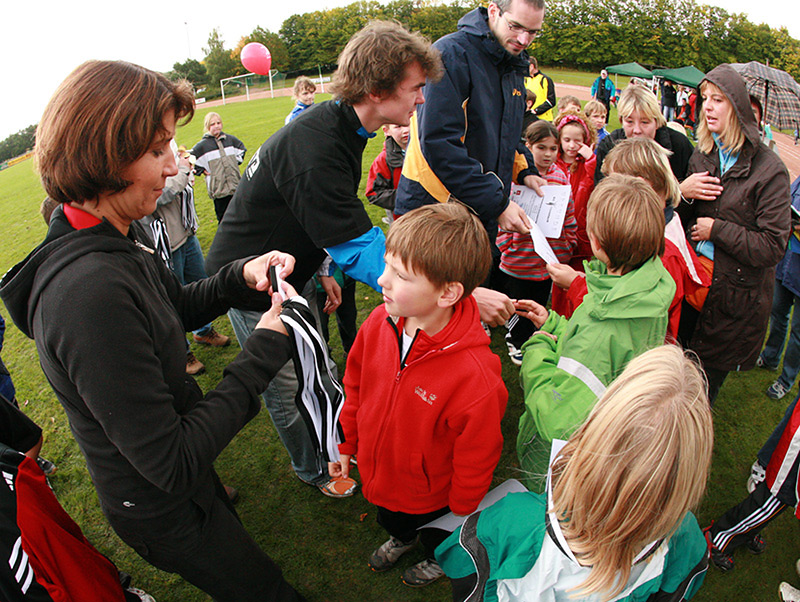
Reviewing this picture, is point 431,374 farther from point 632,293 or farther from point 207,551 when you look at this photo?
point 207,551

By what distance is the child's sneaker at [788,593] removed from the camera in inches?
91.4

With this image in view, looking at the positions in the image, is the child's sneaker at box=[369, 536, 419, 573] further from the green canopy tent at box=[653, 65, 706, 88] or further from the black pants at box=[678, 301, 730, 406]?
the green canopy tent at box=[653, 65, 706, 88]

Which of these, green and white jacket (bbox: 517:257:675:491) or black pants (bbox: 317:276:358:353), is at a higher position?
green and white jacket (bbox: 517:257:675:491)

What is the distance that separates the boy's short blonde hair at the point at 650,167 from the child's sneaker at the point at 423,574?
2.49 m

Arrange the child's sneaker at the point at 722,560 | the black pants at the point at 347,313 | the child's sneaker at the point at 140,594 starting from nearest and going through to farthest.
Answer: the child's sneaker at the point at 140,594
the child's sneaker at the point at 722,560
the black pants at the point at 347,313

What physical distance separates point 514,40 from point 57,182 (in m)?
2.55

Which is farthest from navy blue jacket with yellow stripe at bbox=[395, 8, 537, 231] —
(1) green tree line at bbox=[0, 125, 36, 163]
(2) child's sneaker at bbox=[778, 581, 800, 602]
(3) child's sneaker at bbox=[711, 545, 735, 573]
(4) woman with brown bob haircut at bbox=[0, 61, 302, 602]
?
(1) green tree line at bbox=[0, 125, 36, 163]

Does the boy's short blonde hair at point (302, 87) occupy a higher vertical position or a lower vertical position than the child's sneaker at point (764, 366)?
higher

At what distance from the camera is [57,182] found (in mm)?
1210

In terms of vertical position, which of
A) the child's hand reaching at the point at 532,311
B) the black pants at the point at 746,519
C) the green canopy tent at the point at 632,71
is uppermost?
the green canopy tent at the point at 632,71

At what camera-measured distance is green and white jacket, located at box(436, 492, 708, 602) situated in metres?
1.32

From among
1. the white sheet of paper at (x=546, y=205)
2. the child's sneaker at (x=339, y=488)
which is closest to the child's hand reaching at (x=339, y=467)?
the child's sneaker at (x=339, y=488)

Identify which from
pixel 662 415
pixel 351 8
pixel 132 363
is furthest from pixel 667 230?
pixel 351 8

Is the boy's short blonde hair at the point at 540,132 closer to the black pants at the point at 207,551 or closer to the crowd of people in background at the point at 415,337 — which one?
the crowd of people in background at the point at 415,337
